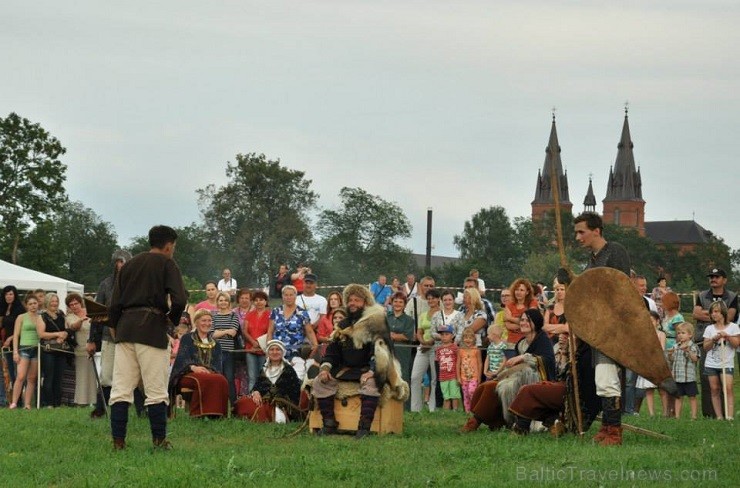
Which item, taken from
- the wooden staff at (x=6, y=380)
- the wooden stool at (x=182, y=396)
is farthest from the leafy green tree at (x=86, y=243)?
the wooden stool at (x=182, y=396)

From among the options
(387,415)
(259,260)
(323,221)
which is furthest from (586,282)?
(323,221)

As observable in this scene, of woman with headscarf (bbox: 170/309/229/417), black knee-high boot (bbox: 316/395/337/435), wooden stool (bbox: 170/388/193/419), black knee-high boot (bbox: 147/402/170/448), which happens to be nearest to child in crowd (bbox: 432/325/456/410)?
woman with headscarf (bbox: 170/309/229/417)

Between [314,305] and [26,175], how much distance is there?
2184 inches

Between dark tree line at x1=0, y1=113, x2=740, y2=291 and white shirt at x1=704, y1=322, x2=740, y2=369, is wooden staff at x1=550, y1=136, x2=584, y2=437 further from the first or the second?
dark tree line at x1=0, y1=113, x2=740, y2=291

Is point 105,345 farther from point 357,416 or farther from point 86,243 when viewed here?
point 86,243

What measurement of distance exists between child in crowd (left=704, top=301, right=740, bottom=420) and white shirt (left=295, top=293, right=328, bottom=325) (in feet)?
17.7

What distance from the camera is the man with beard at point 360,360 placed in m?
13.3

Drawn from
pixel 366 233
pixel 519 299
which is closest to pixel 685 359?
pixel 519 299

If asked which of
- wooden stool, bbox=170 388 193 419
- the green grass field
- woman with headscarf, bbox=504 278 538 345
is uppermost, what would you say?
woman with headscarf, bbox=504 278 538 345

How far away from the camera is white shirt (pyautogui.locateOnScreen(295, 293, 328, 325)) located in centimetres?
1861

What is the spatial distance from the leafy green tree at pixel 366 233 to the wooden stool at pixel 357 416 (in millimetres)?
86220

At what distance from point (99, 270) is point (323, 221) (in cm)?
1797

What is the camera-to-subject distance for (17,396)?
18828 mm

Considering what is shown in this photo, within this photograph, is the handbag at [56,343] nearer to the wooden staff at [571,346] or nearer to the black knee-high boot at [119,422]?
the black knee-high boot at [119,422]
